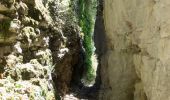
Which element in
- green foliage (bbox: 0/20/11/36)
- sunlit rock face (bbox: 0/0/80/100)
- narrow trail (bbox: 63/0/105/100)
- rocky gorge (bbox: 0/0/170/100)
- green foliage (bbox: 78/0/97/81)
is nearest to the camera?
rocky gorge (bbox: 0/0/170/100)

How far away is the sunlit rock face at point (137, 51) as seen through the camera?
8984mm

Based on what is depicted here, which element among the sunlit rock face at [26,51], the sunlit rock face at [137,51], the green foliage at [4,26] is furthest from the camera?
the green foliage at [4,26]

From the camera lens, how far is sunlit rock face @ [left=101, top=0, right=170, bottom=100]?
8984 mm

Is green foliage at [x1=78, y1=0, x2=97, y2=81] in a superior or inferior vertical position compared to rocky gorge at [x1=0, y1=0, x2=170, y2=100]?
superior

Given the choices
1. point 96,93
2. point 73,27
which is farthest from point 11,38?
point 96,93

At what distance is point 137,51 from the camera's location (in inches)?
447

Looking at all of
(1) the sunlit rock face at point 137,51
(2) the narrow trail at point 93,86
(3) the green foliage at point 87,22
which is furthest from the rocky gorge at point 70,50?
(3) the green foliage at point 87,22

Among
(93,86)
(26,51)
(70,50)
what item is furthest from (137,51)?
A: (93,86)

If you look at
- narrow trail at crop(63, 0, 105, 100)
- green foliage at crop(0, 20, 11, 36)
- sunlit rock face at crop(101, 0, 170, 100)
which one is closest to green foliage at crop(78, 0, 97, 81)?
narrow trail at crop(63, 0, 105, 100)

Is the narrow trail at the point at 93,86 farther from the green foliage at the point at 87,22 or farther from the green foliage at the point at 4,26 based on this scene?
the green foliage at the point at 4,26

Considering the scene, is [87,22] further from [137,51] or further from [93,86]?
[137,51]

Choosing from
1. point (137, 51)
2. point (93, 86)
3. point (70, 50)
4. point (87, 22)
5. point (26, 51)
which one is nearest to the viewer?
point (26, 51)

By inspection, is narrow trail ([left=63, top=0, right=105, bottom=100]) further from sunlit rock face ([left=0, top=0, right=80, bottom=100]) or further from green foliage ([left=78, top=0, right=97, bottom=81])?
sunlit rock face ([left=0, top=0, right=80, bottom=100])

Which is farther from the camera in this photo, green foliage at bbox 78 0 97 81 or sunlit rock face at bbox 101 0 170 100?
green foliage at bbox 78 0 97 81
